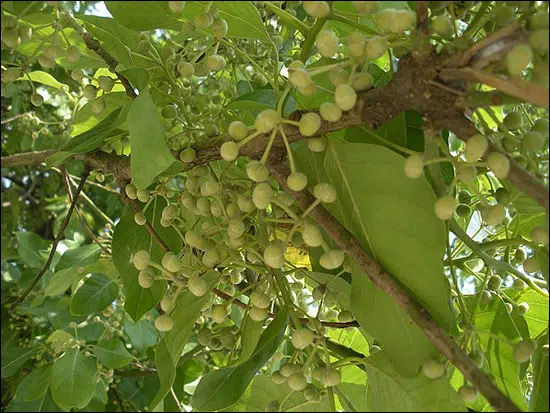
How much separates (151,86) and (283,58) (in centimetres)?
57

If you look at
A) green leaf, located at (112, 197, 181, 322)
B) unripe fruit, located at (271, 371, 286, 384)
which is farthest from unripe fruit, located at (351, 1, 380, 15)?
green leaf, located at (112, 197, 181, 322)

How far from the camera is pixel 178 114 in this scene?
46.6 inches

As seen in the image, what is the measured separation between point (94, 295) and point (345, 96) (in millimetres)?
1322

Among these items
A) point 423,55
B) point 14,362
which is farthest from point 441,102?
point 14,362

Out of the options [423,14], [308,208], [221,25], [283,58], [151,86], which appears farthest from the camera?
[283,58]

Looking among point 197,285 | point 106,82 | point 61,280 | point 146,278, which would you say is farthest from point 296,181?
point 61,280

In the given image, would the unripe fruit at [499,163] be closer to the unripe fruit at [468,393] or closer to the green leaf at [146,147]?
the unripe fruit at [468,393]

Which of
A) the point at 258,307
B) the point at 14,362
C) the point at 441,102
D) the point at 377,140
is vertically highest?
the point at 441,102

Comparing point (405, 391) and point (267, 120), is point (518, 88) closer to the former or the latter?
point (267, 120)

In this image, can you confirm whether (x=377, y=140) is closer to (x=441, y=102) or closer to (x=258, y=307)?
(x=441, y=102)

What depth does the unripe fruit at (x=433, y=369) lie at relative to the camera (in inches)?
30.3

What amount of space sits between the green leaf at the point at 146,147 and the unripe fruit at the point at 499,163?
400mm

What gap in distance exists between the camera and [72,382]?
1.81 metres

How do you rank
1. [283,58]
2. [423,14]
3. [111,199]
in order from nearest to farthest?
[423,14]
[283,58]
[111,199]
